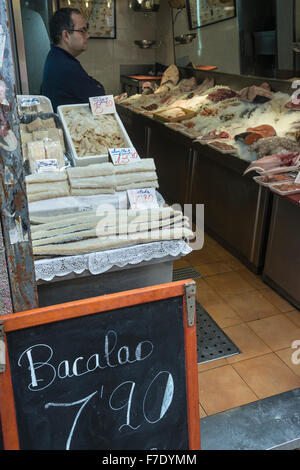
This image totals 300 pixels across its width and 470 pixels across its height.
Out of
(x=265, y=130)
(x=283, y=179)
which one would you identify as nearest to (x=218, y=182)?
(x=265, y=130)

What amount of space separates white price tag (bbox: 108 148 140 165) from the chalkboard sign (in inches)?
46.8

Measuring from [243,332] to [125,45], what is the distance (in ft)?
19.6

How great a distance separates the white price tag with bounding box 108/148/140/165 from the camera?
2391mm

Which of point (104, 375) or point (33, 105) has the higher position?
point (33, 105)

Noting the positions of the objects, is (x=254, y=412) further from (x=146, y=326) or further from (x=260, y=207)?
(x=260, y=207)

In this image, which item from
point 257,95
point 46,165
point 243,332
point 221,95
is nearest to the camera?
point 46,165

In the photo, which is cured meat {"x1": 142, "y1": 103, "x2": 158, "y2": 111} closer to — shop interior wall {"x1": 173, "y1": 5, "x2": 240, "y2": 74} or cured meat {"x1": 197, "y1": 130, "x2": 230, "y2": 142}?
shop interior wall {"x1": 173, "y1": 5, "x2": 240, "y2": 74}

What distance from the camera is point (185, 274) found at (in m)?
3.94

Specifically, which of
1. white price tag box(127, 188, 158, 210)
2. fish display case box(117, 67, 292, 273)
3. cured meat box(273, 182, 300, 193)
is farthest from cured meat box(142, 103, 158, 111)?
white price tag box(127, 188, 158, 210)

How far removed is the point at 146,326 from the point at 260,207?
2.57 m

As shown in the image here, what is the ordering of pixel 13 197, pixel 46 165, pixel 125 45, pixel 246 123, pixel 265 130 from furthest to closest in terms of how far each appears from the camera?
pixel 125 45
pixel 246 123
pixel 265 130
pixel 46 165
pixel 13 197

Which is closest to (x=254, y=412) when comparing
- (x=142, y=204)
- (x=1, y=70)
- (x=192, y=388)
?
(x=192, y=388)

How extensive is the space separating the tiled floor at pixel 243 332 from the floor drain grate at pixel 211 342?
1.7 inches

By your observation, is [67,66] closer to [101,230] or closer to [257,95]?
[101,230]
